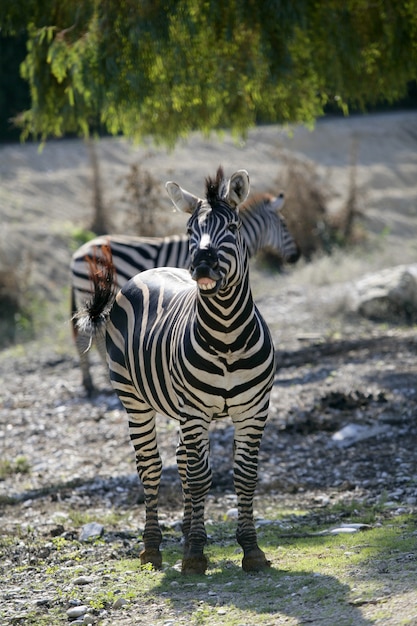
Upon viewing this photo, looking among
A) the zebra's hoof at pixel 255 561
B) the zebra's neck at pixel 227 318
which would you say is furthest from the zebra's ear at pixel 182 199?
the zebra's hoof at pixel 255 561

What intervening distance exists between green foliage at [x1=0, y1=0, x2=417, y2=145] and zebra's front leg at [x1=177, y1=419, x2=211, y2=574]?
5.62 m

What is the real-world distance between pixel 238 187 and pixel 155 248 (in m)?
Answer: 6.31

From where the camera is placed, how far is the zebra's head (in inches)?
200

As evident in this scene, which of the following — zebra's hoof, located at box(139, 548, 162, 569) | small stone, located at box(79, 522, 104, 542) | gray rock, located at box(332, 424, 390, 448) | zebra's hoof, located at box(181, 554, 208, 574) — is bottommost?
small stone, located at box(79, 522, 104, 542)

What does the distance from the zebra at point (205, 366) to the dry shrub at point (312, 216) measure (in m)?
14.8

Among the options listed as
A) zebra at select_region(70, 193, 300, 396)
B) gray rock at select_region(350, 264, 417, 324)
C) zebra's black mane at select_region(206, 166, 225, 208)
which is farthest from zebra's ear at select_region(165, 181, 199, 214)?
gray rock at select_region(350, 264, 417, 324)

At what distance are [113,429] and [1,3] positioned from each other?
17.6 feet

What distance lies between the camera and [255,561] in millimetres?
5699

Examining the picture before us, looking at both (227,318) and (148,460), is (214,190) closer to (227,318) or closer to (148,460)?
(227,318)

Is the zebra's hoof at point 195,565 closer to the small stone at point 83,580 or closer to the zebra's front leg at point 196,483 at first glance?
the zebra's front leg at point 196,483

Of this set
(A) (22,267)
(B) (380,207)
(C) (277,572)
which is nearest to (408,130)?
(B) (380,207)

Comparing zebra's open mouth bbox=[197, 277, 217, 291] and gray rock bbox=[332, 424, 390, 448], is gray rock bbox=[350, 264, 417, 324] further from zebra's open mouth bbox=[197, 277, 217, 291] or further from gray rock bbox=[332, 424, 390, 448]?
zebra's open mouth bbox=[197, 277, 217, 291]

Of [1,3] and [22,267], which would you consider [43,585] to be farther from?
[22,267]

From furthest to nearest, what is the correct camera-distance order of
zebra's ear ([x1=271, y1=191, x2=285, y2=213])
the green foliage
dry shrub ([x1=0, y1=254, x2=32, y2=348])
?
1. dry shrub ([x1=0, y1=254, x2=32, y2=348])
2. zebra's ear ([x1=271, y1=191, x2=285, y2=213])
3. the green foliage
